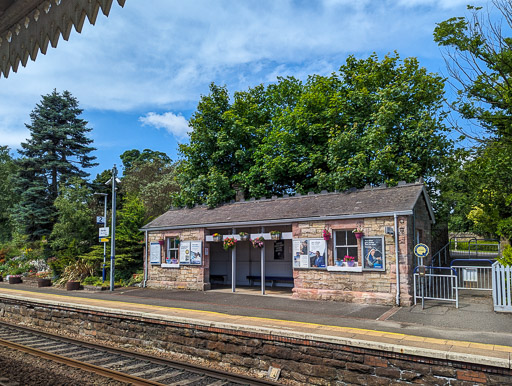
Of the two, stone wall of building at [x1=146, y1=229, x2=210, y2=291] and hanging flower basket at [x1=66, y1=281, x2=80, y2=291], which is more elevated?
stone wall of building at [x1=146, y1=229, x2=210, y2=291]

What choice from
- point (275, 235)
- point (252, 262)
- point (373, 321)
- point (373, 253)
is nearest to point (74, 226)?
point (252, 262)

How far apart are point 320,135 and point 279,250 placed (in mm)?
8021

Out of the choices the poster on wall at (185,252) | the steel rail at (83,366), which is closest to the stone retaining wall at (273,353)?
the steel rail at (83,366)

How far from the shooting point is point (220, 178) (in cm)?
2142

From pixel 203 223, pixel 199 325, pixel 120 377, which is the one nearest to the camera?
pixel 120 377

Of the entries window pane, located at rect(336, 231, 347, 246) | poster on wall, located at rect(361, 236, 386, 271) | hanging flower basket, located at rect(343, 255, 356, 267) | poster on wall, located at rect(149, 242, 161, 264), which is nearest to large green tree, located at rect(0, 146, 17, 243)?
poster on wall, located at rect(149, 242, 161, 264)

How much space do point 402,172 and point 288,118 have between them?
24.2ft

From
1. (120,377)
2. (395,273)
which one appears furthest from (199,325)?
(395,273)

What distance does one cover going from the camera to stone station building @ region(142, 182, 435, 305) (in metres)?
12.4

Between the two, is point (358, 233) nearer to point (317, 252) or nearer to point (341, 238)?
point (341, 238)

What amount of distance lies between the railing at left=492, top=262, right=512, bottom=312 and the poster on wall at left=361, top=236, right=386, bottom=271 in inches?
119

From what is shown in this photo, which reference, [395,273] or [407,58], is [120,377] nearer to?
[395,273]

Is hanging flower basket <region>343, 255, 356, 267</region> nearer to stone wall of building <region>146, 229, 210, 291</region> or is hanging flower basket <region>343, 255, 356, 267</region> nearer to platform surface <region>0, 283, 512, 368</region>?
platform surface <region>0, 283, 512, 368</region>

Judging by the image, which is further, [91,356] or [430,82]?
[430,82]
